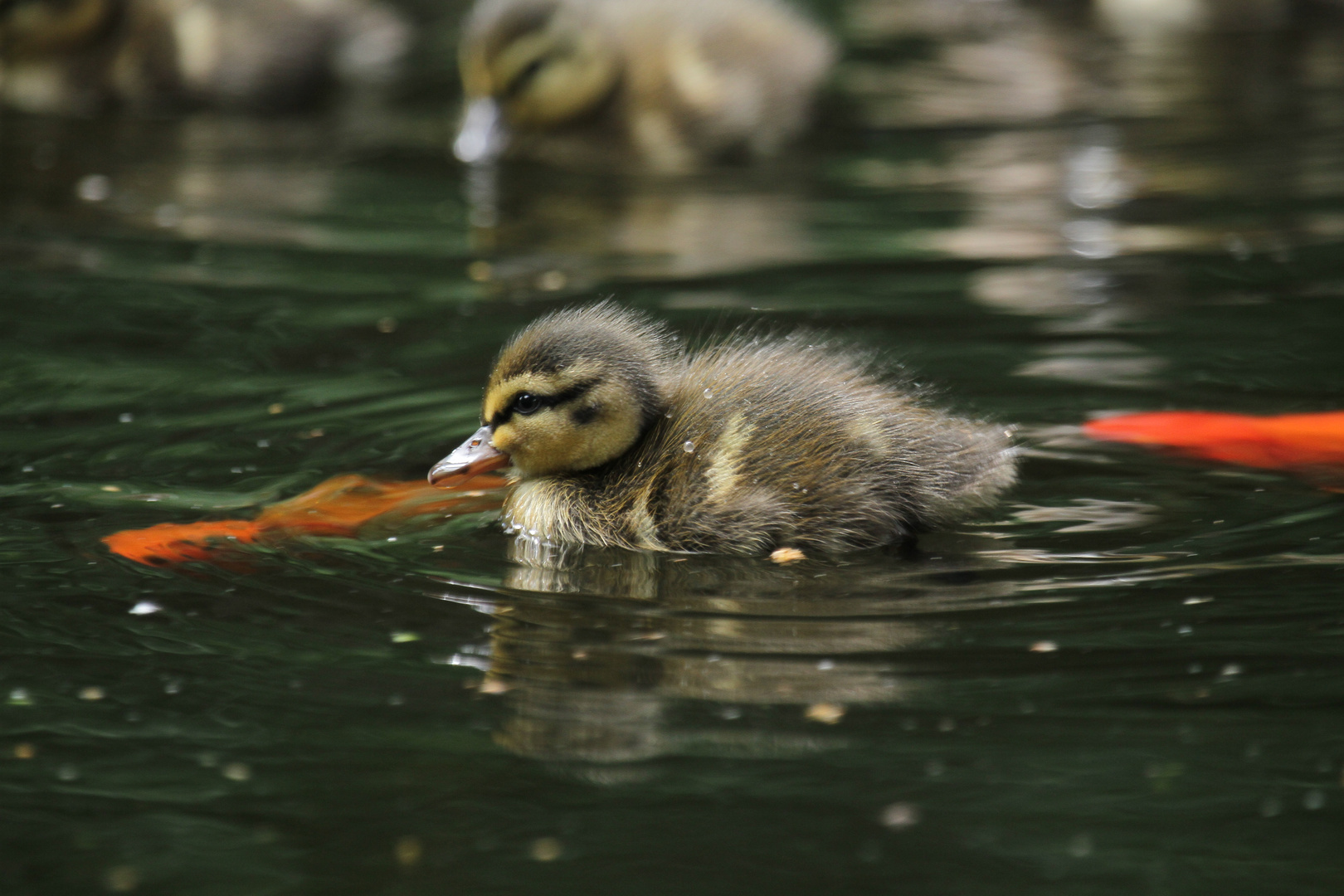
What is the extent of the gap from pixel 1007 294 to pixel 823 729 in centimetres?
252

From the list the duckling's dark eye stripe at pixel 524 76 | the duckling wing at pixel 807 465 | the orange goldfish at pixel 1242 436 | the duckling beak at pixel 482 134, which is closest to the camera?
the duckling wing at pixel 807 465

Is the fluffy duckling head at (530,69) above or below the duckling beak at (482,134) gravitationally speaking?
above

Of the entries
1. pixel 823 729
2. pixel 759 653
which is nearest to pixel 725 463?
pixel 759 653

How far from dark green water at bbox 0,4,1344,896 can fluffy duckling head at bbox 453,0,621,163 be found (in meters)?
0.93

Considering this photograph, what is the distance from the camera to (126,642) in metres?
2.88

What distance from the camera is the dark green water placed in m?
2.26

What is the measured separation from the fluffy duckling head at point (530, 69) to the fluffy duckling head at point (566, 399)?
326 centimetres

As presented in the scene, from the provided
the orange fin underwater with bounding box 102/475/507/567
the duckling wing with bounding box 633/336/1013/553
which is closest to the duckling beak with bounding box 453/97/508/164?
the orange fin underwater with bounding box 102/475/507/567

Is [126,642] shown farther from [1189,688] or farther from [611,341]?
[1189,688]

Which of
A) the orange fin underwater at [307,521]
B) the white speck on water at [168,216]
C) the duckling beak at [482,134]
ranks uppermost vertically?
the duckling beak at [482,134]

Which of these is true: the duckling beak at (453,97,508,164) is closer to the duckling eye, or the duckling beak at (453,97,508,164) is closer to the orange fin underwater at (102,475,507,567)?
the orange fin underwater at (102,475,507,567)

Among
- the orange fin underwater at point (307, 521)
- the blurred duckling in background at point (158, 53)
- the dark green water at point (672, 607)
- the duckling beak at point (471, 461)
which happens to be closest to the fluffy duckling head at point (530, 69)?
the dark green water at point (672, 607)

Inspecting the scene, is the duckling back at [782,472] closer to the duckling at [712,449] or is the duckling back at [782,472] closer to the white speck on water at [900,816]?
the duckling at [712,449]

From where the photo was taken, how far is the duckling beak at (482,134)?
6.48 m
